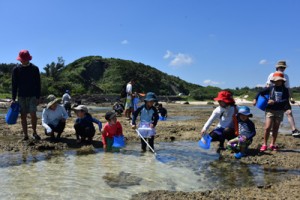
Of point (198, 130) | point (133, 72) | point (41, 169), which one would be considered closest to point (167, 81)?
point (133, 72)

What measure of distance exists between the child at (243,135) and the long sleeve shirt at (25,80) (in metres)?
4.81

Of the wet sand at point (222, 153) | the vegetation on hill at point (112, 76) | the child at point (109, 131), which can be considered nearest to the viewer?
the wet sand at point (222, 153)

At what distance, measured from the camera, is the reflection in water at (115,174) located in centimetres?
487

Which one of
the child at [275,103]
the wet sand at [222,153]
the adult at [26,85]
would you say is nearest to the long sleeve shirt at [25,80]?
the adult at [26,85]

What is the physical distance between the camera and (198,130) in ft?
38.4

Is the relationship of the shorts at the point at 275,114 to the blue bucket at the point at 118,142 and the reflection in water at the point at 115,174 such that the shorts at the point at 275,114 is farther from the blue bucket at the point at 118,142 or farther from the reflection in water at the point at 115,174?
the blue bucket at the point at 118,142

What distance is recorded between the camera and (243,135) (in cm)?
748

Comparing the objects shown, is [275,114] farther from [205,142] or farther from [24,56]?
[24,56]

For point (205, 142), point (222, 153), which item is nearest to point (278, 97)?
point (222, 153)

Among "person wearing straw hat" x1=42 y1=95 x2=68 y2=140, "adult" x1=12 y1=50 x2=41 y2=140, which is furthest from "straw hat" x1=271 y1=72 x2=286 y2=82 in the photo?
"adult" x1=12 y1=50 x2=41 y2=140

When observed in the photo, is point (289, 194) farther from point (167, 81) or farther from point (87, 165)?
point (167, 81)

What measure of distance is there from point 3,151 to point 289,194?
577 centimetres

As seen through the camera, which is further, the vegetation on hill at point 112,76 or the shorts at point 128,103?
the vegetation on hill at point 112,76

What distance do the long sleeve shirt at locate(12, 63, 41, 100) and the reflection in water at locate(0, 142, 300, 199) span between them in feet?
5.97
